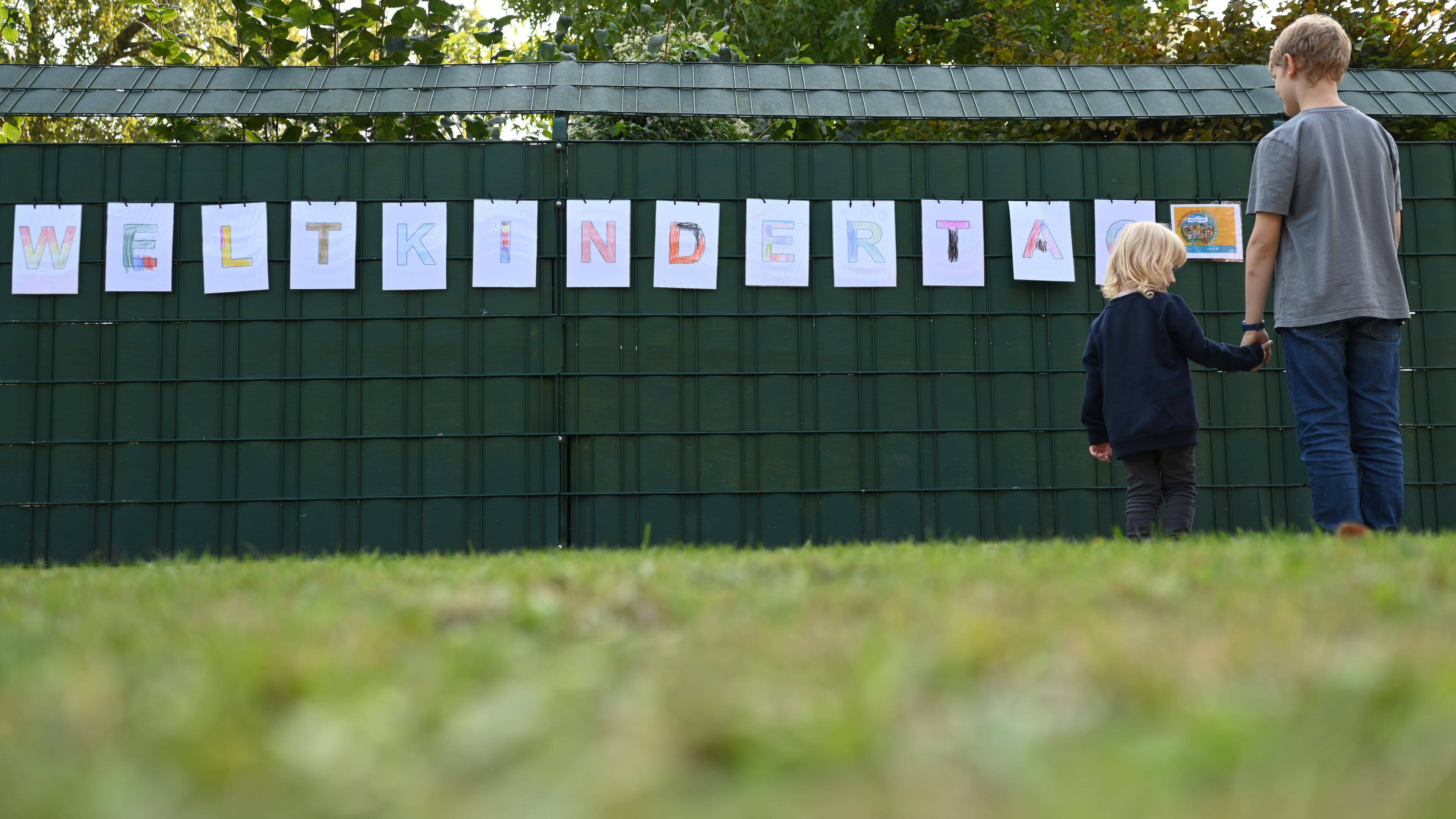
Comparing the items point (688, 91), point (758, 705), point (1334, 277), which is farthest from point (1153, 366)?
point (758, 705)

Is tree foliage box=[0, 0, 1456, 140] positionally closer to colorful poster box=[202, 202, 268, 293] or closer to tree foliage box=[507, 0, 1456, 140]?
tree foliage box=[507, 0, 1456, 140]

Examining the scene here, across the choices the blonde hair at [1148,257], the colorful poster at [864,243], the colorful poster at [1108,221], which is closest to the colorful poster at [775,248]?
the colorful poster at [864,243]

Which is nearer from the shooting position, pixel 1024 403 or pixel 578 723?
pixel 578 723

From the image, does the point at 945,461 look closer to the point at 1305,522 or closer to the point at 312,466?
the point at 1305,522

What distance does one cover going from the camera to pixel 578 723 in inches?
45.1

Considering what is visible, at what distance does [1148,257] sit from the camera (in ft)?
15.1

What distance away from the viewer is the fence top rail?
19.7ft

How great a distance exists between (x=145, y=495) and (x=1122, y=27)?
10031 mm

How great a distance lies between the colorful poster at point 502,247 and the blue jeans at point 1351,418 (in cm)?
370

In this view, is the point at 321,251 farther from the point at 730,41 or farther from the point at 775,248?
the point at 730,41

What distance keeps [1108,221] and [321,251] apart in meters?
4.35

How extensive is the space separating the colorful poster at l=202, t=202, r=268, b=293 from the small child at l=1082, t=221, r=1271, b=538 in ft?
14.1

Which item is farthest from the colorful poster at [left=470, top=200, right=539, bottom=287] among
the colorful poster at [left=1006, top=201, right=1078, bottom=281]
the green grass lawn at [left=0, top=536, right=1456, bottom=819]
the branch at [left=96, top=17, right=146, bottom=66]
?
the branch at [left=96, top=17, right=146, bottom=66]

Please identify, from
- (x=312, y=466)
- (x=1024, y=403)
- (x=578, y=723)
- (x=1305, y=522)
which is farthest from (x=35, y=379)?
(x=1305, y=522)
